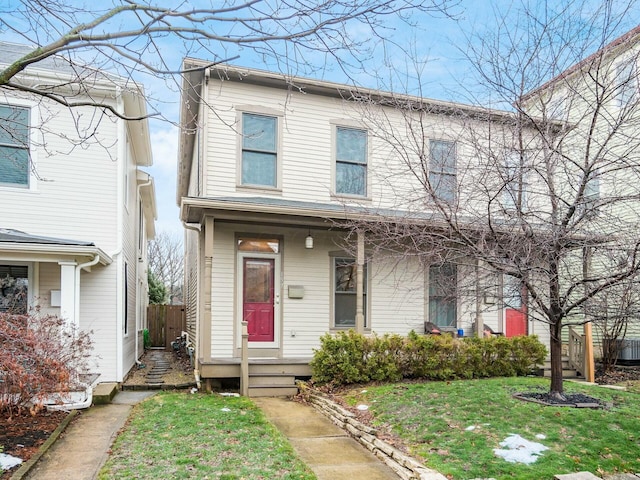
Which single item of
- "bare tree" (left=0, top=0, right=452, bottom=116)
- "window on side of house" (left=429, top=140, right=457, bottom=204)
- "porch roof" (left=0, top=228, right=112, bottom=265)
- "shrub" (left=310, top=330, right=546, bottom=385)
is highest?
"bare tree" (left=0, top=0, right=452, bottom=116)

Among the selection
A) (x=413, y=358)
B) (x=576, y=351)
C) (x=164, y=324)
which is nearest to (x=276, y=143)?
(x=413, y=358)

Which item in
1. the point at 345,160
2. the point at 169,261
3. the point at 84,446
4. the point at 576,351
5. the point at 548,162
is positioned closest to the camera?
the point at 84,446

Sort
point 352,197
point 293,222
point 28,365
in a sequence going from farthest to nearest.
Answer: point 352,197 → point 293,222 → point 28,365

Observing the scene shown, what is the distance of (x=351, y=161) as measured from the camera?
1079 cm

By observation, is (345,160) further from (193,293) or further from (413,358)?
(193,293)

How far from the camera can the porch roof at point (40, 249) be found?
7344mm

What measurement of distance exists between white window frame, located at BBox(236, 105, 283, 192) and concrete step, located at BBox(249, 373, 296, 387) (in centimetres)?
361

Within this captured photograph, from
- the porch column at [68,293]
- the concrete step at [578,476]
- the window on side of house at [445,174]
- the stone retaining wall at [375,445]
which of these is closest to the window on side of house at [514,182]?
the window on side of house at [445,174]

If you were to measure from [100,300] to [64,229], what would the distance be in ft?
4.65

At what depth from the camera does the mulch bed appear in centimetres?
519

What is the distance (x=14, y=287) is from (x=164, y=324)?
10.3 m

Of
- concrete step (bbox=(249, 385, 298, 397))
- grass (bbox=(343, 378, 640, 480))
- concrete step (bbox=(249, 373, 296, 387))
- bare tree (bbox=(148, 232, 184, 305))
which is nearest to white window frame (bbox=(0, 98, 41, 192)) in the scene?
concrete step (bbox=(249, 373, 296, 387))

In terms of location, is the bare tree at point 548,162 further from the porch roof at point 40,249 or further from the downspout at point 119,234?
the downspout at point 119,234

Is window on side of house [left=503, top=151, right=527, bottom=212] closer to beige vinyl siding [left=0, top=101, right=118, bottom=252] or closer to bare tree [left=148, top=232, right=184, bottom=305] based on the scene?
beige vinyl siding [left=0, top=101, right=118, bottom=252]
